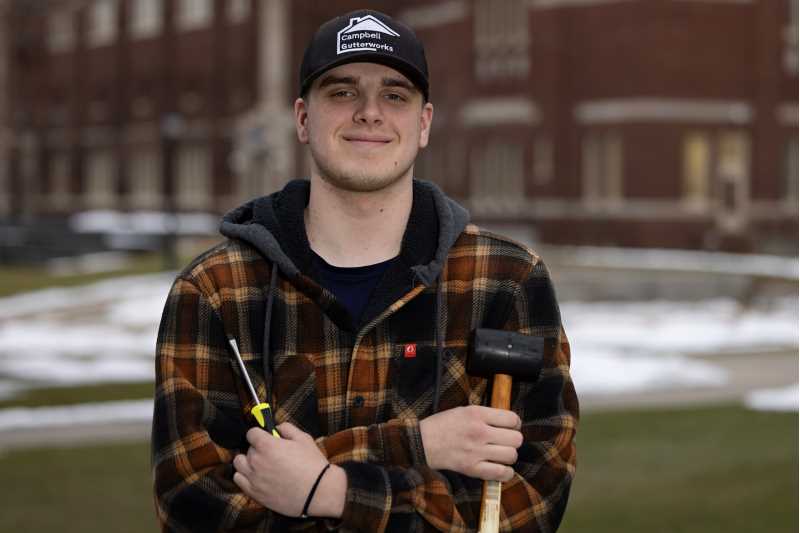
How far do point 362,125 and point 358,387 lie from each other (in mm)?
607

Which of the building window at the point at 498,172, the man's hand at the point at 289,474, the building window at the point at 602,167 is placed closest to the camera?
the man's hand at the point at 289,474

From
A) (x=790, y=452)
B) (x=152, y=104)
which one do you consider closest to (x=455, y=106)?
(x=152, y=104)

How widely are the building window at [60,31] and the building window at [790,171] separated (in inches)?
1578

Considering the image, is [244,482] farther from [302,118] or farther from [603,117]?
[603,117]

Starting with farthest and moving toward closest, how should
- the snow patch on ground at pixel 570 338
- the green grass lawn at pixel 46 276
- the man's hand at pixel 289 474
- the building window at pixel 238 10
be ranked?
the building window at pixel 238 10
the green grass lawn at pixel 46 276
the snow patch on ground at pixel 570 338
the man's hand at pixel 289 474

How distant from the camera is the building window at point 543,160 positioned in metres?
37.3

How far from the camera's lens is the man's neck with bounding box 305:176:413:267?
278cm

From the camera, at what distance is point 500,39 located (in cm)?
3844

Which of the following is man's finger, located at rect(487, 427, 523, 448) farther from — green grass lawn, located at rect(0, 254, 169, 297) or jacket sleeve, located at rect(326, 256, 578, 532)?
green grass lawn, located at rect(0, 254, 169, 297)

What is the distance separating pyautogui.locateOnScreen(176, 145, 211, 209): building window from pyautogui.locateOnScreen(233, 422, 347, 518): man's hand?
4952cm

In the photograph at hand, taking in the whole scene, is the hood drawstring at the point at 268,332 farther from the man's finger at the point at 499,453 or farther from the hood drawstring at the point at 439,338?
the man's finger at the point at 499,453

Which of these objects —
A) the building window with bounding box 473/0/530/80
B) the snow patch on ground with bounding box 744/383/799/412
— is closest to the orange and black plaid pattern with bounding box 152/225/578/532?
the snow patch on ground with bounding box 744/383/799/412

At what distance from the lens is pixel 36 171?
63031 mm

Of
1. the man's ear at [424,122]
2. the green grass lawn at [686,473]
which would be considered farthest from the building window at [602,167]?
the man's ear at [424,122]
